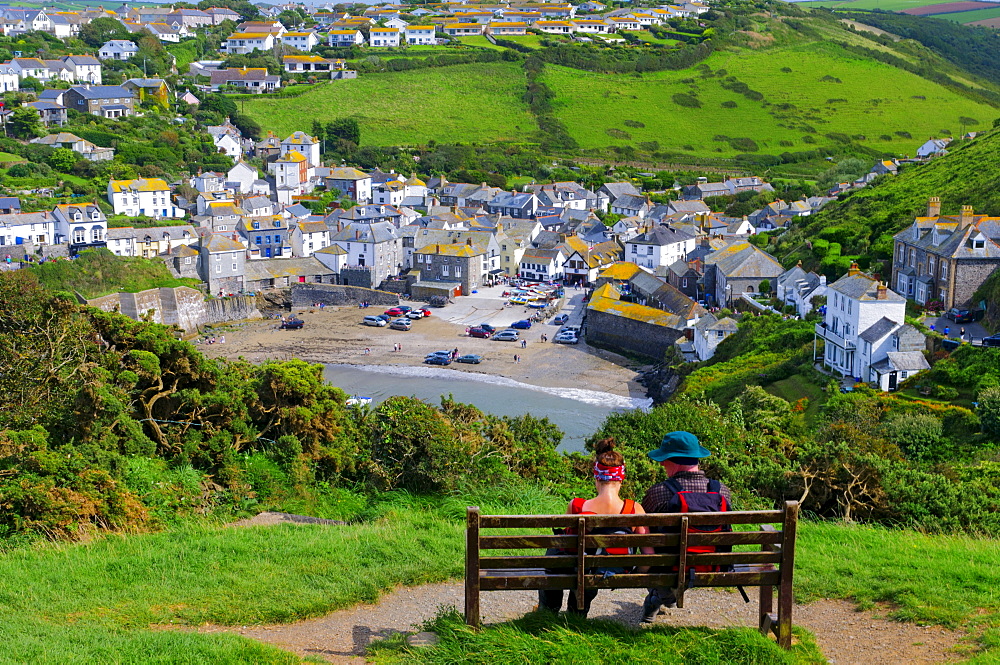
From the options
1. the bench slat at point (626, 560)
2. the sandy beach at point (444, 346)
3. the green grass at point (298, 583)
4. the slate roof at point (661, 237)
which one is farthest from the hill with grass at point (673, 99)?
the bench slat at point (626, 560)

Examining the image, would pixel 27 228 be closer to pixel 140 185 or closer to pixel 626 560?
pixel 140 185

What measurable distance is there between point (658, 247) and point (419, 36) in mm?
76582

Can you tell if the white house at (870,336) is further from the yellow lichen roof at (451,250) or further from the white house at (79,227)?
the white house at (79,227)

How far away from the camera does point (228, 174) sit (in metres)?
72.5

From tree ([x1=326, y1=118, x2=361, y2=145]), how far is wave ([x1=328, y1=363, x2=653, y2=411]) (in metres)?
53.3

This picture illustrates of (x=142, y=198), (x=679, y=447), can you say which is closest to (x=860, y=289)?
(x=679, y=447)

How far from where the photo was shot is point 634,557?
5.43m

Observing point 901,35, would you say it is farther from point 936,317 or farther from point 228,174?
point 936,317

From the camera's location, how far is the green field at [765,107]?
9675 cm

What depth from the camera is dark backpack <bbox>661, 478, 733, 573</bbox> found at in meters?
5.61

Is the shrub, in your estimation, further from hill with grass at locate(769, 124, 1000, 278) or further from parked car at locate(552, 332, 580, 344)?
parked car at locate(552, 332, 580, 344)

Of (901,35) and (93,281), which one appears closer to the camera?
(93,281)

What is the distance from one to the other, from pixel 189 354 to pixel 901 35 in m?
150

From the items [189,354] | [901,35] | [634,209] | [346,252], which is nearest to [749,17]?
[901,35]
